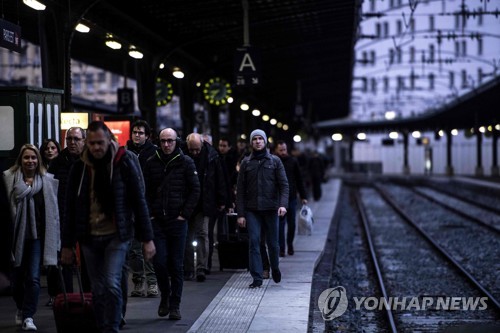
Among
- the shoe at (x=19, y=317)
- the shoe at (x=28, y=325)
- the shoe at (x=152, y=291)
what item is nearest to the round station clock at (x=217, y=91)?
the shoe at (x=152, y=291)

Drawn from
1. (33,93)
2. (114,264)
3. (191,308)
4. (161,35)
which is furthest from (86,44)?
(114,264)

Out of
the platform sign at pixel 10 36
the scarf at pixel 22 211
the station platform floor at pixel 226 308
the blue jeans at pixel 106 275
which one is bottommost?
the station platform floor at pixel 226 308

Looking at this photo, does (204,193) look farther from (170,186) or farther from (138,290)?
(170,186)

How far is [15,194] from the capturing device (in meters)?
8.62

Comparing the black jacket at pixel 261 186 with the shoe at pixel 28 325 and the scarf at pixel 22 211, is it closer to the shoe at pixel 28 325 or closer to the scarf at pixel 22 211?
the scarf at pixel 22 211

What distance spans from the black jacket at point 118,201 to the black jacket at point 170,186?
1693 mm

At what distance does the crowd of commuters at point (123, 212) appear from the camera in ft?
24.1

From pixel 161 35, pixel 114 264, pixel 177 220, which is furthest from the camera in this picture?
pixel 161 35

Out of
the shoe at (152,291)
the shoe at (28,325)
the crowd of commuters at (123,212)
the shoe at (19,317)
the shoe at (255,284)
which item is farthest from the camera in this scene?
the shoe at (255,284)

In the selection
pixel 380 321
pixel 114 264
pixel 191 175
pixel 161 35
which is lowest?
pixel 380 321

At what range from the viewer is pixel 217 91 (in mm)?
26625

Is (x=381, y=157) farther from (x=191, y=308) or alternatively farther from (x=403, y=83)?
(x=191, y=308)

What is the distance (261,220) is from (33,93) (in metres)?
3.17

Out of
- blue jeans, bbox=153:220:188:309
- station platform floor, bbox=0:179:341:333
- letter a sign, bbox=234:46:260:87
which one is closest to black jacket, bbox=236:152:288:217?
station platform floor, bbox=0:179:341:333
